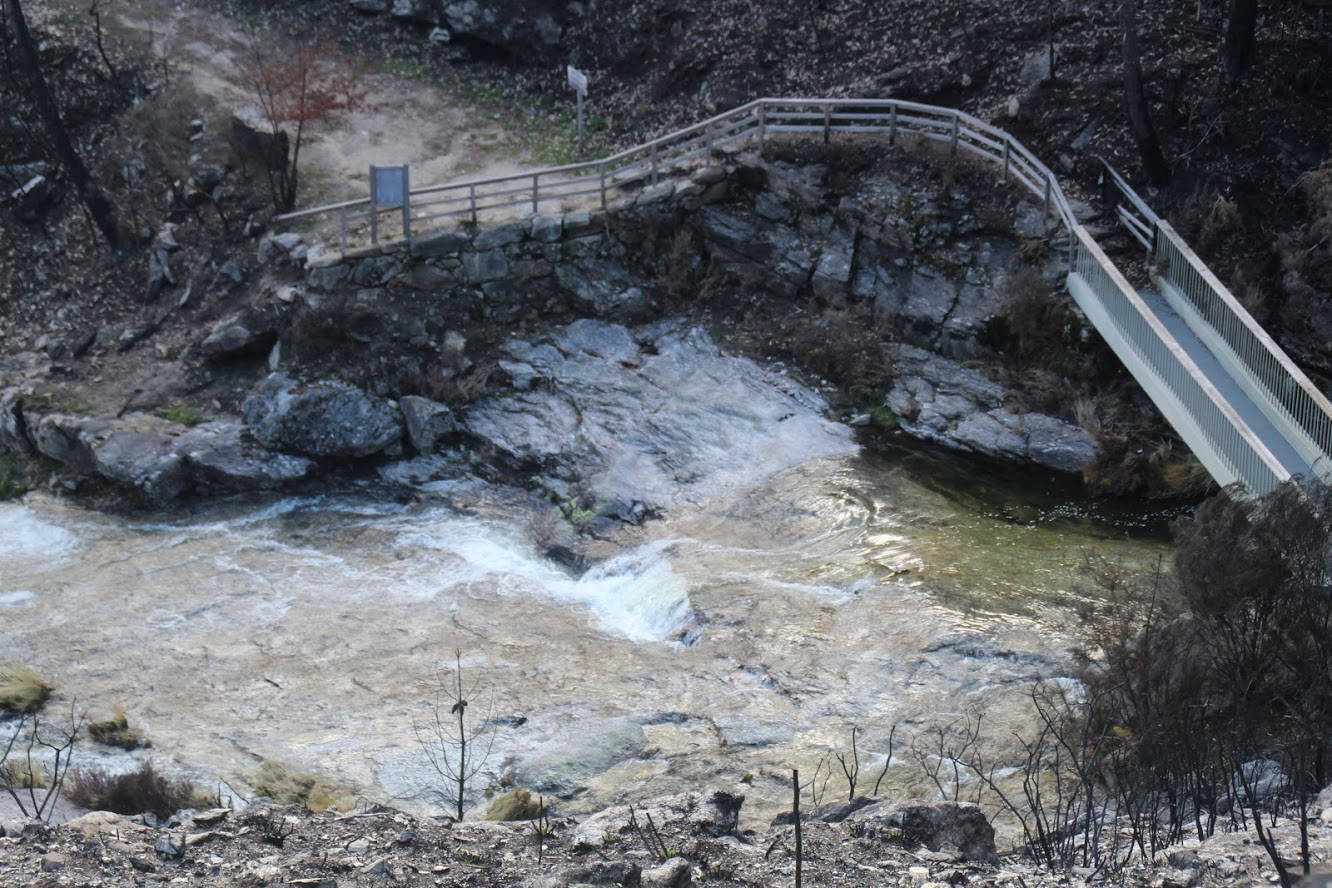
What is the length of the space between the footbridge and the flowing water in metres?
1.75

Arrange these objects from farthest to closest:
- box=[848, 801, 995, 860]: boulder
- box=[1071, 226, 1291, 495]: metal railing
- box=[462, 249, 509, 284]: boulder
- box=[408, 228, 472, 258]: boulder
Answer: box=[462, 249, 509, 284]: boulder < box=[408, 228, 472, 258]: boulder < box=[1071, 226, 1291, 495]: metal railing < box=[848, 801, 995, 860]: boulder

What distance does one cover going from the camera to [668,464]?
56.1 feet

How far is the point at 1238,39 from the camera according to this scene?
62.2ft

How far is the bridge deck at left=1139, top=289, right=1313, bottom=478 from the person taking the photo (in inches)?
555

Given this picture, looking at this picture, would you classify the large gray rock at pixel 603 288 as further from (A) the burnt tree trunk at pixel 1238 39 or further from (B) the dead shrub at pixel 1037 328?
(A) the burnt tree trunk at pixel 1238 39

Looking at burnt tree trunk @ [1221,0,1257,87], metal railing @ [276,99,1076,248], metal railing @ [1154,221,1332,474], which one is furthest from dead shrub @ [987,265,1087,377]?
burnt tree trunk @ [1221,0,1257,87]

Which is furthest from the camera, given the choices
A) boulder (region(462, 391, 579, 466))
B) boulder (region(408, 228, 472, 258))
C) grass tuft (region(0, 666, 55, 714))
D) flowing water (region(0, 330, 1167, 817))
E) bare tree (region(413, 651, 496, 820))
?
boulder (region(408, 228, 472, 258))

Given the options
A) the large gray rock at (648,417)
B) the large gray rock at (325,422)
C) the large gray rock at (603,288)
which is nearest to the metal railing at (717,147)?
the large gray rock at (603,288)

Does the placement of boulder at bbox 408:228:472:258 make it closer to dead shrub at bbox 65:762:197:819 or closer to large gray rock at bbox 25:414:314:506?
large gray rock at bbox 25:414:314:506

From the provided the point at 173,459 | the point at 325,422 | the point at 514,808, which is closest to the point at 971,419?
the point at 325,422

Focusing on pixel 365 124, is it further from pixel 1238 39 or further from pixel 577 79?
pixel 1238 39

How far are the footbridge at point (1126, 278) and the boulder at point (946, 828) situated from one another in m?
6.60

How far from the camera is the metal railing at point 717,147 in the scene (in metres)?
19.2

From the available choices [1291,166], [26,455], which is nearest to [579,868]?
[26,455]
